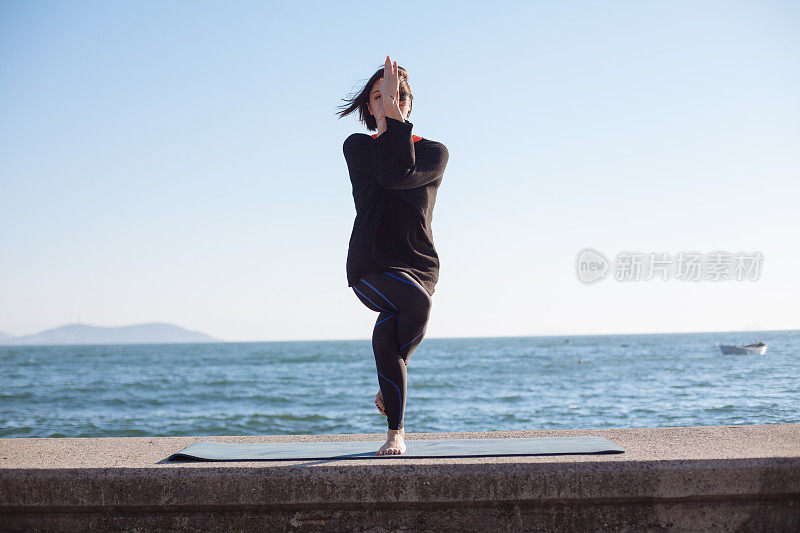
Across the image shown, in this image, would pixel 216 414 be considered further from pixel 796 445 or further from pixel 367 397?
pixel 796 445

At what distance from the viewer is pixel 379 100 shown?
3.10 meters

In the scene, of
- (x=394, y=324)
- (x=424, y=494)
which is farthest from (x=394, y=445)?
(x=394, y=324)

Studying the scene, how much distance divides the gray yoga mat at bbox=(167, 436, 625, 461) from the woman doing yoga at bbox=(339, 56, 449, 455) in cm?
19

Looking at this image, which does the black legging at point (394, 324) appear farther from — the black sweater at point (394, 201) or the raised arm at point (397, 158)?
the raised arm at point (397, 158)

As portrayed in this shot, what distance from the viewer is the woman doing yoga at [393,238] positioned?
9.34 ft

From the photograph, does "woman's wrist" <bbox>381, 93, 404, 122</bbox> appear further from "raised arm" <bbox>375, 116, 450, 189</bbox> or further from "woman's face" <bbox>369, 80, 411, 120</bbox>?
"woman's face" <bbox>369, 80, 411, 120</bbox>

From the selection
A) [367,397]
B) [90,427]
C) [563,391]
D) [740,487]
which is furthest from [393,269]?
[563,391]

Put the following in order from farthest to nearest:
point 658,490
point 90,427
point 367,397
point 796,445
→ point 367,397 → point 90,427 → point 796,445 → point 658,490

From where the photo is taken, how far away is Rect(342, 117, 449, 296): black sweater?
9.31 ft

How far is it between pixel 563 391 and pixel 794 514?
21.5m

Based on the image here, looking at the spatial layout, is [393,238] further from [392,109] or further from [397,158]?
[392,109]

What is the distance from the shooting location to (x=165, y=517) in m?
2.53

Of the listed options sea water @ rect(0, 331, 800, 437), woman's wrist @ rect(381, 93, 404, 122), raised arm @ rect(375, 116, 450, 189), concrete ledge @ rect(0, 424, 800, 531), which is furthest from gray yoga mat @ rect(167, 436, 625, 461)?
sea water @ rect(0, 331, 800, 437)

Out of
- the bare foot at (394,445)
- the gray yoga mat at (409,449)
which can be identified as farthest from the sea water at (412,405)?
the bare foot at (394,445)
